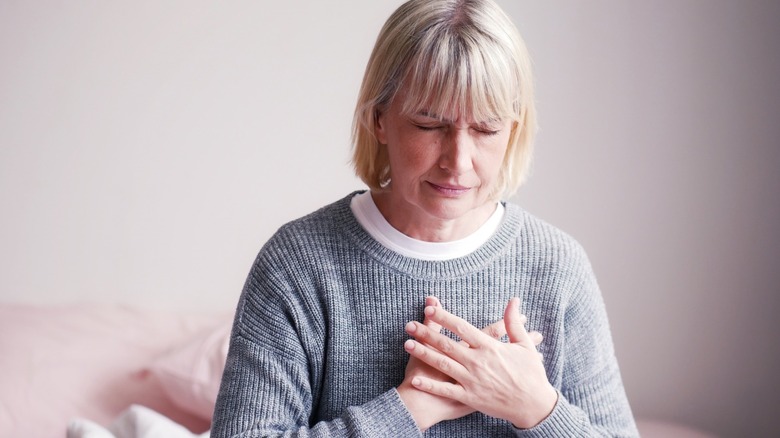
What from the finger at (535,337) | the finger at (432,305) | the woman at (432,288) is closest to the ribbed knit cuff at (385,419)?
the woman at (432,288)

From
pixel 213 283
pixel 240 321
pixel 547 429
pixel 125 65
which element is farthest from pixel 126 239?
pixel 547 429

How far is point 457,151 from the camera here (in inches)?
49.4

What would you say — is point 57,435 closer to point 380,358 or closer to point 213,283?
point 213,283

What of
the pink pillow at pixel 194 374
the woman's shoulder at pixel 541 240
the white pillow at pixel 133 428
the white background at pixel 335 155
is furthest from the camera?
the white background at pixel 335 155

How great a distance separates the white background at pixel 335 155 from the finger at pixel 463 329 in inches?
47.9

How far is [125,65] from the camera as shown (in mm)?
2488

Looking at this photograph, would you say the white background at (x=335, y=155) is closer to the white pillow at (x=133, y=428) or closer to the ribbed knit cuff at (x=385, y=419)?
the white pillow at (x=133, y=428)

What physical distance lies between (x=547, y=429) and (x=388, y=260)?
352mm

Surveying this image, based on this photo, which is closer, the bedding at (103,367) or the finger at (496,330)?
the finger at (496,330)

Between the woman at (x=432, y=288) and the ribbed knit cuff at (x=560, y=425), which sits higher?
the woman at (x=432, y=288)

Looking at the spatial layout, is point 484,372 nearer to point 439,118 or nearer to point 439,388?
point 439,388

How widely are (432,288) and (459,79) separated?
35 centimetres

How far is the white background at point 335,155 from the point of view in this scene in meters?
2.30

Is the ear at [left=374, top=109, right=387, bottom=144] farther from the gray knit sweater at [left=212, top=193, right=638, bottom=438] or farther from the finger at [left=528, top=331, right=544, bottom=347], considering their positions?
the finger at [left=528, top=331, right=544, bottom=347]
